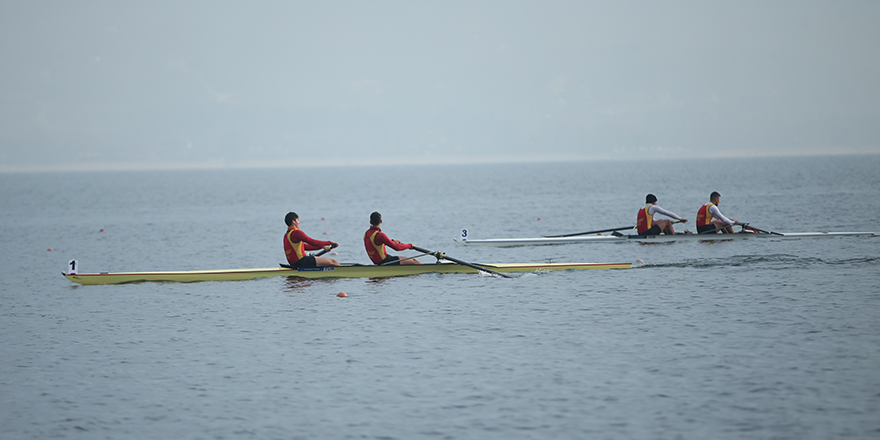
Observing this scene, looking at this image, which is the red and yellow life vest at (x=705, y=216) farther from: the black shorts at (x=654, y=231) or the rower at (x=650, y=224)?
the black shorts at (x=654, y=231)

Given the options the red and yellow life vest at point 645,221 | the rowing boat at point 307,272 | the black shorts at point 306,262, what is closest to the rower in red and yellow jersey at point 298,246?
the black shorts at point 306,262

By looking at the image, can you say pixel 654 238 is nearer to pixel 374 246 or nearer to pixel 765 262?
pixel 765 262

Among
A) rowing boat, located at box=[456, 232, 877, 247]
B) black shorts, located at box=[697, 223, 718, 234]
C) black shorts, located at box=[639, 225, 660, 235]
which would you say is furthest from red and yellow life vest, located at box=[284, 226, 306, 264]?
black shorts, located at box=[697, 223, 718, 234]

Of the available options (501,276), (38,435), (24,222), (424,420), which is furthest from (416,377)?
(24,222)

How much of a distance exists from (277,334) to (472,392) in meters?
4.83

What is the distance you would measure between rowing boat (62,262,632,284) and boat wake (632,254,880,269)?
9.08 feet

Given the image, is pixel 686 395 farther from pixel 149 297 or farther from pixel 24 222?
pixel 24 222

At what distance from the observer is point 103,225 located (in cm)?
4269

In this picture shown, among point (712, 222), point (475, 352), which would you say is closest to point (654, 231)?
point (712, 222)

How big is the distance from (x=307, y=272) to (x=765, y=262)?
11.9 metres

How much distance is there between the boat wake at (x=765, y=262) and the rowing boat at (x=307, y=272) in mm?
2768

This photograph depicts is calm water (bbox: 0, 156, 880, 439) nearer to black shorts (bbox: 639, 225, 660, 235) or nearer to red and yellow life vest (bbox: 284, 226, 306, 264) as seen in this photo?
black shorts (bbox: 639, 225, 660, 235)

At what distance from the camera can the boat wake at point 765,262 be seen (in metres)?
19.2

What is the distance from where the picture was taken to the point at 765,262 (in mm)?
19625
